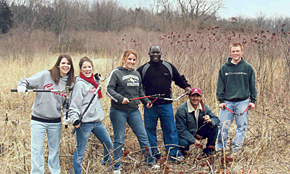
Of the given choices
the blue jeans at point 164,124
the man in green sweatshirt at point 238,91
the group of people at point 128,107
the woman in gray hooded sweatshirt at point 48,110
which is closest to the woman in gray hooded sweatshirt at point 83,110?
the group of people at point 128,107

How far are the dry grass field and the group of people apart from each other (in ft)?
0.73

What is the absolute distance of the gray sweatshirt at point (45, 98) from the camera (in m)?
2.72

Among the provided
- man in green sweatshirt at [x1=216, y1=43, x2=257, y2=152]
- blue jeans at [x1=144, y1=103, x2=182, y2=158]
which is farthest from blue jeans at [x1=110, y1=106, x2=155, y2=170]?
man in green sweatshirt at [x1=216, y1=43, x2=257, y2=152]

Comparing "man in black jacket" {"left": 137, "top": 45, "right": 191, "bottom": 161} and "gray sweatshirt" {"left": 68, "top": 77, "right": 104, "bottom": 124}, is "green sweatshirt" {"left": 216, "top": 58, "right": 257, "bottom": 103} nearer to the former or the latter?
"man in black jacket" {"left": 137, "top": 45, "right": 191, "bottom": 161}

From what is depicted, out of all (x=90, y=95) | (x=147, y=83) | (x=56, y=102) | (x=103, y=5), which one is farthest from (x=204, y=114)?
(x=103, y=5)

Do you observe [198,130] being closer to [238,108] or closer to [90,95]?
[238,108]


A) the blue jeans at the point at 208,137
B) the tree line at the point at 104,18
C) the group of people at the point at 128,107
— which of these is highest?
the tree line at the point at 104,18

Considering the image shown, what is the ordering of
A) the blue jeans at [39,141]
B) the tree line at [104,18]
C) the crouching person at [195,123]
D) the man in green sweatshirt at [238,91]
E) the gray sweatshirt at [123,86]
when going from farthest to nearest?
the tree line at [104,18] < the man in green sweatshirt at [238,91] < the crouching person at [195,123] < the gray sweatshirt at [123,86] < the blue jeans at [39,141]

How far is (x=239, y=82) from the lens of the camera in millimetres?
3631

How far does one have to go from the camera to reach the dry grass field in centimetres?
313

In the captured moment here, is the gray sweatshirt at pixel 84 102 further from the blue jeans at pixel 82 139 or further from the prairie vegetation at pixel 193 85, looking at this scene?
the prairie vegetation at pixel 193 85

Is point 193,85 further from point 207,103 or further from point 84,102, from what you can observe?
point 84,102

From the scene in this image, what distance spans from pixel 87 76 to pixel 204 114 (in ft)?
5.57

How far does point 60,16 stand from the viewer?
57.1ft
